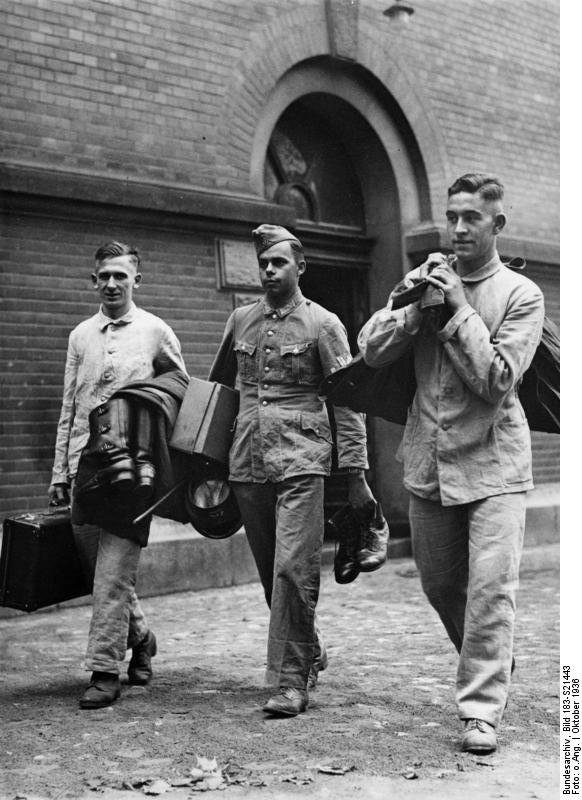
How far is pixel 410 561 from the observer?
9961mm

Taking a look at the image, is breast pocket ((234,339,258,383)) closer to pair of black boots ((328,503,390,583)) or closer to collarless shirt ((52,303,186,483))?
collarless shirt ((52,303,186,483))

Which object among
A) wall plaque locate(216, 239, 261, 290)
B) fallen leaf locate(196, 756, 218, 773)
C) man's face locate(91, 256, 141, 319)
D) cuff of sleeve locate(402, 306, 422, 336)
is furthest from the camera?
wall plaque locate(216, 239, 261, 290)

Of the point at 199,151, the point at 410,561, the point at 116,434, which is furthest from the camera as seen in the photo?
the point at 410,561

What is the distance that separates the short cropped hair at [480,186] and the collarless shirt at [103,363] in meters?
1.78

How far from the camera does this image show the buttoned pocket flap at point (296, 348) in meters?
4.92

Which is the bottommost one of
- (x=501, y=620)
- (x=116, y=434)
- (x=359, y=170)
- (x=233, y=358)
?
(x=501, y=620)

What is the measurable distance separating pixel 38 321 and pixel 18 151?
3.90 ft

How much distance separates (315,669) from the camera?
5094 mm

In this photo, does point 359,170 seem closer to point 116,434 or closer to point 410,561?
point 410,561

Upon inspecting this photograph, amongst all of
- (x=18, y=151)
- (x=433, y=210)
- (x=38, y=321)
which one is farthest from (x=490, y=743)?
(x=433, y=210)

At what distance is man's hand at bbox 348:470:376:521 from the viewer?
489 centimetres

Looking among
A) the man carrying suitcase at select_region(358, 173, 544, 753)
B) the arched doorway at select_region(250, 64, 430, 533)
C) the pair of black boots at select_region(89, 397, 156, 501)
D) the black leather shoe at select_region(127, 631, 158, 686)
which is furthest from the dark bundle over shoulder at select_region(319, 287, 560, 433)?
the arched doorway at select_region(250, 64, 430, 533)

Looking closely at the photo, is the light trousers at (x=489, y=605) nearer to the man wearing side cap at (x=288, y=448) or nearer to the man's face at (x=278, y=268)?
the man wearing side cap at (x=288, y=448)

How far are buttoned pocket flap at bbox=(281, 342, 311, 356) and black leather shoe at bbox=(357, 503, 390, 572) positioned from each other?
83 cm
